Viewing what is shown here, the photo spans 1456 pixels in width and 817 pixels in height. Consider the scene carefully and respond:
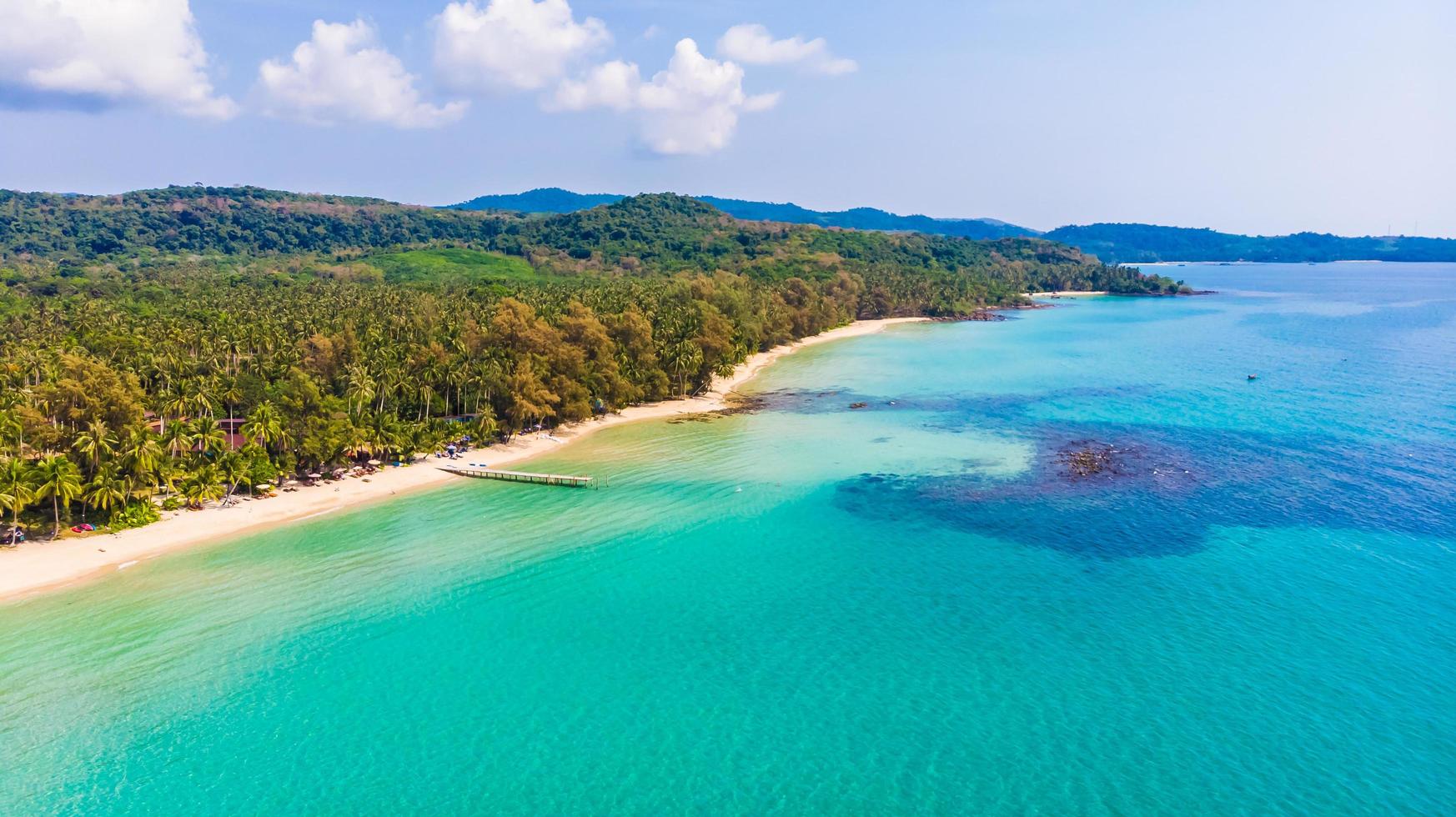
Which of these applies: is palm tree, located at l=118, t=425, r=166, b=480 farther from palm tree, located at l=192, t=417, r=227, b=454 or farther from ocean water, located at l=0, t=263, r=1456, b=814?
ocean water, located at l=0, t=263, r=1456, b=814

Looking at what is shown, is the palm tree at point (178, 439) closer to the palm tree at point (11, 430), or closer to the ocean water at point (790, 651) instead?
the palm tree at point (11, 430)

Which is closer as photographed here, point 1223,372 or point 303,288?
point 1223,372

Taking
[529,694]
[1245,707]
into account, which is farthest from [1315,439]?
[529,694]

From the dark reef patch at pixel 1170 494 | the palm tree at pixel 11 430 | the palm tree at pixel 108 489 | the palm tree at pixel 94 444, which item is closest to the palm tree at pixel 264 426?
the palm tree at pixel 94 444

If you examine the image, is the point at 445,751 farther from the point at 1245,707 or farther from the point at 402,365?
the point at 402,365

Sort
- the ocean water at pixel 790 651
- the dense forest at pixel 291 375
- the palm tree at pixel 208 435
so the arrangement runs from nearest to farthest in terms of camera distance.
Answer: the ocean water at pixel 790 651
the dense forest at pixel 291 375
the palm tree at pixel 208 435
